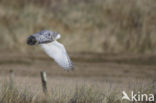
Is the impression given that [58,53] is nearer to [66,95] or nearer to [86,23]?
[66,95]

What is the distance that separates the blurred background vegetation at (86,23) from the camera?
28.2 meters

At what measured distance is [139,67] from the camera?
25609 millimetres

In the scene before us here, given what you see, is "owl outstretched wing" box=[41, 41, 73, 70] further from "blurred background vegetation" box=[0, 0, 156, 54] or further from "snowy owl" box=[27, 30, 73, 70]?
"blurred background vegetation" box=[0, 0, 156, 54]

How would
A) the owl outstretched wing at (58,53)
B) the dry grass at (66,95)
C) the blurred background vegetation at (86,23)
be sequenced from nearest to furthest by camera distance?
the owl outstretched wing at (58,53) → the dry grass at (66,95) → the blurred background vegetation at (86,23)

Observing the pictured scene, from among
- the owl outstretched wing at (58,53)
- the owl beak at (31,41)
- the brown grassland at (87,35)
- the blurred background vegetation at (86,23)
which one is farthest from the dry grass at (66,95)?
the blurred background vegetation at (86,23)

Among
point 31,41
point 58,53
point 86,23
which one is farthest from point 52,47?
point 86,23

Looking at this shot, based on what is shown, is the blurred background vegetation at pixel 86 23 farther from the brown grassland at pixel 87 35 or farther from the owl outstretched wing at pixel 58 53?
the owl outstretched wing at pixel 58 53

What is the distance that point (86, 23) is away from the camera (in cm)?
2941

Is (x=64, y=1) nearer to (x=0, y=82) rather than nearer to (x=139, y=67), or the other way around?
(x=139, y=67)

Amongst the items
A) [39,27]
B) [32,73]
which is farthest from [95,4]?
[32,73]

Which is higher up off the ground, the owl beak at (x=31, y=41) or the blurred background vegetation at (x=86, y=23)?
the blurred background vegetation at (x=86, y=23)

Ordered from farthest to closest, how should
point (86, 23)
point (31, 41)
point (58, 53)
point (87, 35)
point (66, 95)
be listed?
point (86, 23), point (87, 35), point (66, 95), point (58, 53), point (31, 41)

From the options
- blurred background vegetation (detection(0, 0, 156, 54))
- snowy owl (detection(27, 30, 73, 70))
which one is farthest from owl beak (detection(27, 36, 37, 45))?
blurred background vegetation (detection(0, 0, 156, 54))

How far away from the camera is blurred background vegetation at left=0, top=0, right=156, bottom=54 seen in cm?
2822
